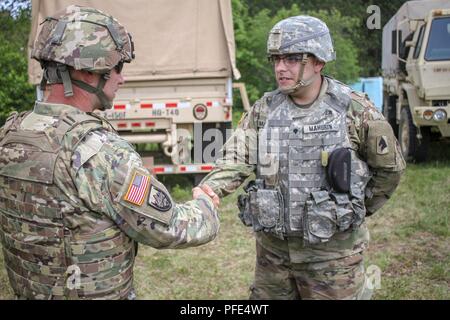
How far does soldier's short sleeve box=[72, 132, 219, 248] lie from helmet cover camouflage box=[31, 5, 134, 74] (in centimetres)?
26

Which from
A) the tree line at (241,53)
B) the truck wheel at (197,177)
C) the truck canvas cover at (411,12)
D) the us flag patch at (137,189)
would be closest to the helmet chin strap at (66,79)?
the us flag patch at (137,189)

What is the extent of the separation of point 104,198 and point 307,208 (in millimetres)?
1101

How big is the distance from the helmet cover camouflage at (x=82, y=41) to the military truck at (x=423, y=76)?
6.25 m

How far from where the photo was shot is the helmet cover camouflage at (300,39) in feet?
8.63

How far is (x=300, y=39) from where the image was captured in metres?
2.63

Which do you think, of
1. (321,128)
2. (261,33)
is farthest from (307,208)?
(261,33)

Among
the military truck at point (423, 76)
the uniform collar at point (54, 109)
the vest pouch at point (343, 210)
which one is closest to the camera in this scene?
the uniform collar at point (54, 109)

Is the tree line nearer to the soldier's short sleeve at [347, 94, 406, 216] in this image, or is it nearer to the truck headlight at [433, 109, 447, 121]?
the truck headlight at [433, 109, 447, 121]

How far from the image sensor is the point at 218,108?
638cm

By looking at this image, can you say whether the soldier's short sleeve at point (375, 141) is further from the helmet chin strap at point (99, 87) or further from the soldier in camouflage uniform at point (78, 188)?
the helmet chin strap at point (99, 87)

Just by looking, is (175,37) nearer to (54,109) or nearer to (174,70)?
(174,70)

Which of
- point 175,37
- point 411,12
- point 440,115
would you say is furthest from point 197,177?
point 411,12

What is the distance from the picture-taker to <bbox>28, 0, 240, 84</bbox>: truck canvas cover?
636 centimetres

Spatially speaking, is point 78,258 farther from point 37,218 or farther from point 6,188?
point 6,188
